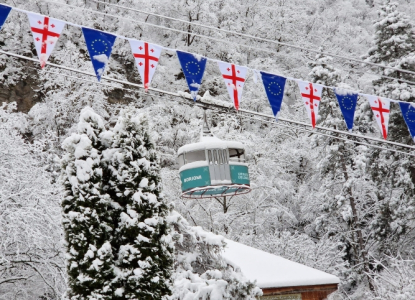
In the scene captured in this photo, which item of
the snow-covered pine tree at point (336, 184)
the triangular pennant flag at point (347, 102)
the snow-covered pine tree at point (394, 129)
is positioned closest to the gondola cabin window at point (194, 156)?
the triangular pennant flag at point (347, 102)

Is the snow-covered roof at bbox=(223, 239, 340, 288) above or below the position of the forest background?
below

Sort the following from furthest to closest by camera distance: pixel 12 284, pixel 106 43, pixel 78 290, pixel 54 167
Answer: pixel 54 167, pixel 12 284, pixel 106 43, pixel 78 290

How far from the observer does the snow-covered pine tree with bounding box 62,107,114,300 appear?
631cm

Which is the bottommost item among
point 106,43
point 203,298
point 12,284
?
point 203,298

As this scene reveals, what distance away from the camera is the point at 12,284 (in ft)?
47.2

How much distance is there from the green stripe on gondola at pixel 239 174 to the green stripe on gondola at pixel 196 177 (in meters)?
0.50

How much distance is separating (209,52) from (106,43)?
27.2m

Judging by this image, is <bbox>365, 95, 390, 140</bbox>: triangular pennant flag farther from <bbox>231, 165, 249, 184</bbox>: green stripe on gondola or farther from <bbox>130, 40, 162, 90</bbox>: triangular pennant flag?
<bbox>130, 40, 162, 90</bbox>: triangular pennant flag

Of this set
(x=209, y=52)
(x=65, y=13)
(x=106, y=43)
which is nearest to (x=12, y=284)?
(x=106, y=43)

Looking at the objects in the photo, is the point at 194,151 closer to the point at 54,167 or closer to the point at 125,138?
the point at 125,138

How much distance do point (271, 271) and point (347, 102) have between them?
Answer: 14.7ft

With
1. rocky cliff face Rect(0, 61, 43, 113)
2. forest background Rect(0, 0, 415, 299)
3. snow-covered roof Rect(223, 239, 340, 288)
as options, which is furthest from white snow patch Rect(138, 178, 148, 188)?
rocky cliff face Rect(0, 61, 43, 113)

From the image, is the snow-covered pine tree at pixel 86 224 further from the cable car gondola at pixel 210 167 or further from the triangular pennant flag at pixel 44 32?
the cable car gondola at pixel 210 167

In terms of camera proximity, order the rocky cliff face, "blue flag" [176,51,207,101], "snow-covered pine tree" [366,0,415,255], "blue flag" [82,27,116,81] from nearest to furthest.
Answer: "blue flag" [82,27,116,81] < "blue flag" [176,51,207,101] < "snow-covered pine tree" [366,0,415,255] < the rocky cliff face
